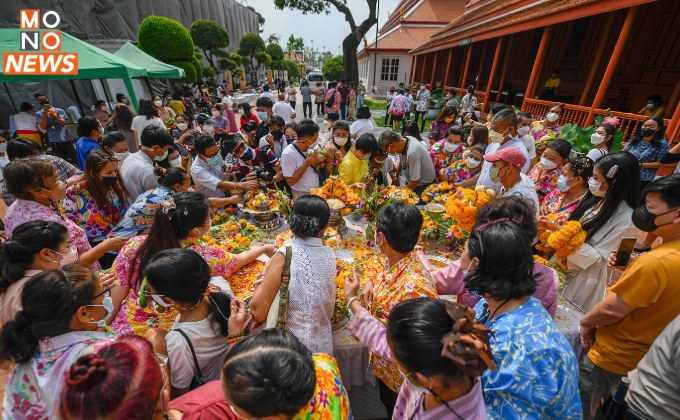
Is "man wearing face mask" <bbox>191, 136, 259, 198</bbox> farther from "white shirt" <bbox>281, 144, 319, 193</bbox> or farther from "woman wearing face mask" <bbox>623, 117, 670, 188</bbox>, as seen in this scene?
"woman wearing face mask" <bbox>623, 117, 670, 188</bbox>

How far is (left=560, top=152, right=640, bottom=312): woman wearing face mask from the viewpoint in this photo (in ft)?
7.97

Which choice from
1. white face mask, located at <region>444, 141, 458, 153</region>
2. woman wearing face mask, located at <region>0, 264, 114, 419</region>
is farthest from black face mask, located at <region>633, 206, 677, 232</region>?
white face mask, located at <region>444, 141, 458, 153</region>

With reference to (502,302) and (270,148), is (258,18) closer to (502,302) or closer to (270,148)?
(270,148)

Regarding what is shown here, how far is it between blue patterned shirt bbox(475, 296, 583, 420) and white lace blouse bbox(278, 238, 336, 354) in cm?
100

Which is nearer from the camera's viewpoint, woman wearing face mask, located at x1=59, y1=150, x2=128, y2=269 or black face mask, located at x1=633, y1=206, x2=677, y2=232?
black face mask, located at x1=633, y1=206, x2=677, y2=232

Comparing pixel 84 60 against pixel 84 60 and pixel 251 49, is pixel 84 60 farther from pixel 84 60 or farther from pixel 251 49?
pixel 251 49

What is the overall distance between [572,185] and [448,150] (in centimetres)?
231

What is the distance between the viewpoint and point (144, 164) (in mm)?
3488

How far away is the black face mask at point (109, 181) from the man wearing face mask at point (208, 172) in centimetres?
83

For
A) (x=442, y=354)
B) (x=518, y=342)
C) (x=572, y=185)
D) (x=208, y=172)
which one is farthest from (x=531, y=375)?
(x=208, y=172)

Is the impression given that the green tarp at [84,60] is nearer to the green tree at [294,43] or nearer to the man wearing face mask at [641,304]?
the man wearing face mask at [641,304]

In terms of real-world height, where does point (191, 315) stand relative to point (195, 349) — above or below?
above

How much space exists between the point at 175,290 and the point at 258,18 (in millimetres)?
63212

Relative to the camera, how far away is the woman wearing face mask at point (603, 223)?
2.43 metres
